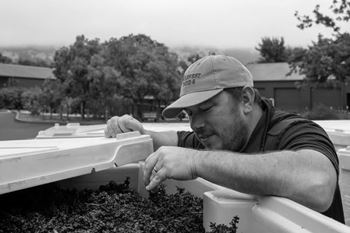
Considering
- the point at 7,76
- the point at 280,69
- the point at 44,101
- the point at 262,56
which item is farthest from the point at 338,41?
the point at 7,76

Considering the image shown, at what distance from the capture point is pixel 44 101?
119 ft

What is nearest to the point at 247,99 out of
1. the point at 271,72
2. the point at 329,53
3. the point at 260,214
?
the point at 260,214

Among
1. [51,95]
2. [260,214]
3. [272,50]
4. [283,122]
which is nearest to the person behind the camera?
[260,214]

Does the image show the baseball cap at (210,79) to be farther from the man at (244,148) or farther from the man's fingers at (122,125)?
the man's fingers at (122,125)

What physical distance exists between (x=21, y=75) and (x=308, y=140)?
88520 millimetres

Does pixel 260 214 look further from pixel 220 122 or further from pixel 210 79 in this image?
pixel 210 79

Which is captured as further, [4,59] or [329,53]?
[4,59]

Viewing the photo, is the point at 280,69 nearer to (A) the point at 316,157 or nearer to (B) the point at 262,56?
(B) the point at 262,56

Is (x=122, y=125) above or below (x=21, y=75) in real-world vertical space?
below

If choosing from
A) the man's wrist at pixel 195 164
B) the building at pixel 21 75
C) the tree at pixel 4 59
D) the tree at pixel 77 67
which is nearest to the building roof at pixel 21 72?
the building at pixel 21 75

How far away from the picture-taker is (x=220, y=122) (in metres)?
1.97

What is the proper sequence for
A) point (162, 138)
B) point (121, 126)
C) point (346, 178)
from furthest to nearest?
point (346, 178), point (162, 138), point (121, 126)

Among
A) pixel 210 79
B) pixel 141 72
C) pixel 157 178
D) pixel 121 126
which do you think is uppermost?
pixel 141 72

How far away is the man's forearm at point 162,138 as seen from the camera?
8.91 ft
